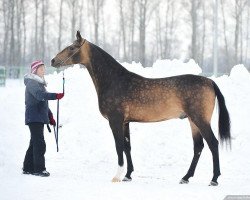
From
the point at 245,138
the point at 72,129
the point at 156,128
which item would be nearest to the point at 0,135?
the point at 72,129

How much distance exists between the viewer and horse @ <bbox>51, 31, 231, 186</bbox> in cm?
716

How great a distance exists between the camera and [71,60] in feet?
25.2

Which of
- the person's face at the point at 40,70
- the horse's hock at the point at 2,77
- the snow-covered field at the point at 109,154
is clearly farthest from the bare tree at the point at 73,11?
the person's face at the point at 40,70

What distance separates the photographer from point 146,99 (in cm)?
733

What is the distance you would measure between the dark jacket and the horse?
0.46 meters

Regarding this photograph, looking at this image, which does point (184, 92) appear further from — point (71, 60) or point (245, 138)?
point (245, 138)

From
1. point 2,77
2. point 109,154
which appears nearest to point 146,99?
point 109,154

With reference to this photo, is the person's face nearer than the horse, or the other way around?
the horse

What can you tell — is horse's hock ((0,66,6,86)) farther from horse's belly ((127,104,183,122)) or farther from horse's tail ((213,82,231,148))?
horse's tail ((213,82,231,148))

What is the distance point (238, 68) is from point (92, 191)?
33.3 feet

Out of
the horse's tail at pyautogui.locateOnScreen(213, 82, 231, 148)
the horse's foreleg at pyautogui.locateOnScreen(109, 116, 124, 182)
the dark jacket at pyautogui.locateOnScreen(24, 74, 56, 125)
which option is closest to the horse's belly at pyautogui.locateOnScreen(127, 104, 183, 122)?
the horse's foreleg at pyautogui.locateOnScreen(109, 116, 124, 182)

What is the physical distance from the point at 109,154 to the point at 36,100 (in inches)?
167

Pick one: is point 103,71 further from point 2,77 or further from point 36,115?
point 2,77

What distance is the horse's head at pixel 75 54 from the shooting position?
7.65m
